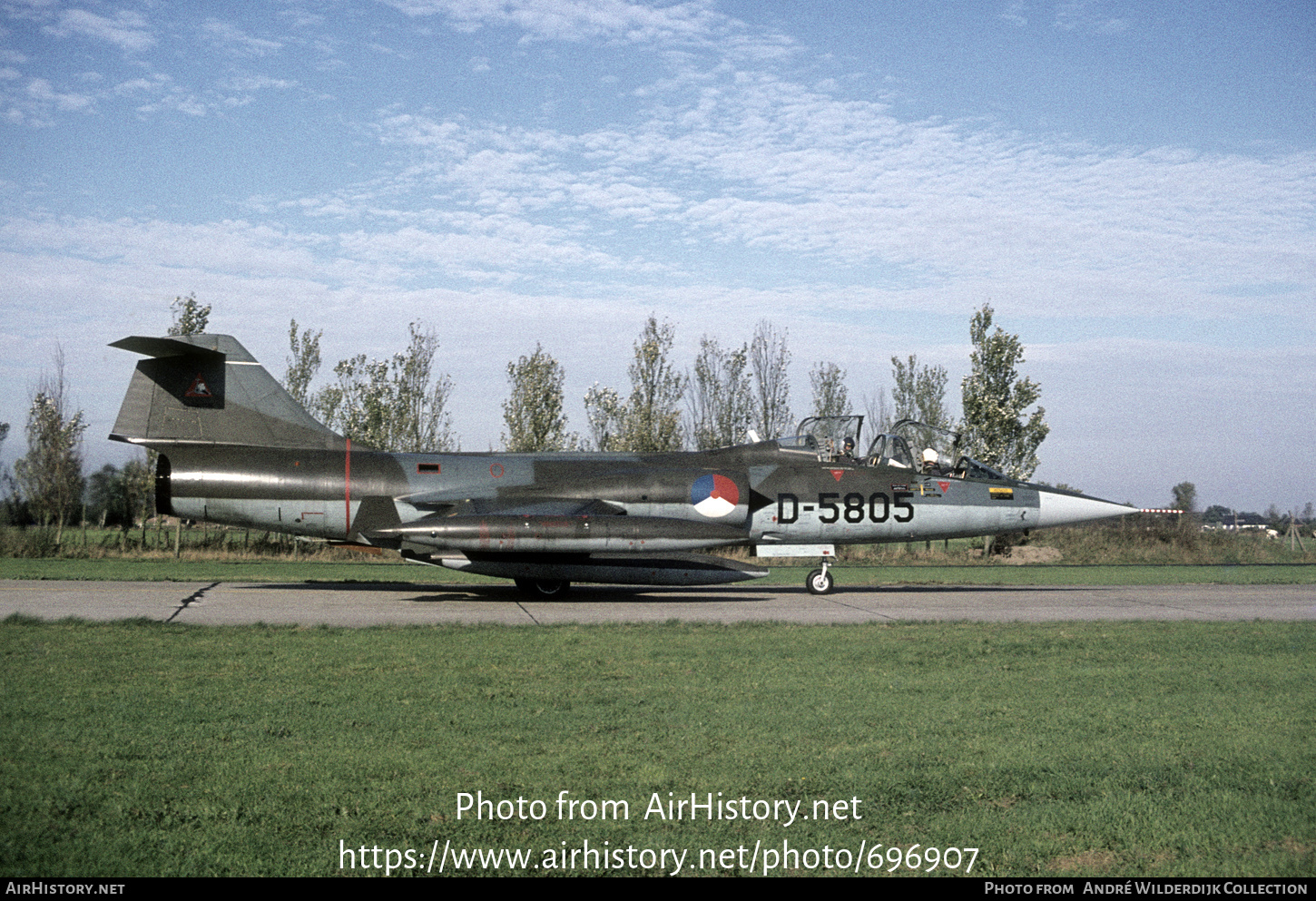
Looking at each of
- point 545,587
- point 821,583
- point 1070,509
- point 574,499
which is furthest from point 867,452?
point 545,587

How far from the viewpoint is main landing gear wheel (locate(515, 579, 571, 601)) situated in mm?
18250

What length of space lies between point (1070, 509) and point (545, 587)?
10.4 meters

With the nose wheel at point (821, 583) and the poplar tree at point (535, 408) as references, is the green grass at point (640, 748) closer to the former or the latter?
the nose wheel at point (821, 583)

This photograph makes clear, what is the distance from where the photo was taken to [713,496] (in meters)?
18.3

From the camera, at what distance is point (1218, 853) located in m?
4.55

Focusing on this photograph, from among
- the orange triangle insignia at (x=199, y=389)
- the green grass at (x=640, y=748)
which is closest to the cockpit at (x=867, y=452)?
the green grass at (x=640, y=748)

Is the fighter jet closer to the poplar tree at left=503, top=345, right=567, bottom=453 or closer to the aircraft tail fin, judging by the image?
the aircraft tail fin

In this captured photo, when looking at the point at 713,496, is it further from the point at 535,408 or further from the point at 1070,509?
the point at 535,408

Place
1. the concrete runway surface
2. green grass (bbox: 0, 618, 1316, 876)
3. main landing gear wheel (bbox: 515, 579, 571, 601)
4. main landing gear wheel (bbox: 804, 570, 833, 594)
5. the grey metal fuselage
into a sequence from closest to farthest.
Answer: green grass (bbox: 0, 618, 1316, 876) → the concrete runway surface → the grey metal fuselage → main landing gear wheel (bbox: 515, 579, 571, 601) → main landing gear wheel (bbox: 804, 570, 833, 594)

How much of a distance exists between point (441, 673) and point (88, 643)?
4.24 metres

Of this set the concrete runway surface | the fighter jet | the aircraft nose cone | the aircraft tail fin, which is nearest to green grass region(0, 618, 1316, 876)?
the concrete runway surface

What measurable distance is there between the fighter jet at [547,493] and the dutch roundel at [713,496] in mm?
24

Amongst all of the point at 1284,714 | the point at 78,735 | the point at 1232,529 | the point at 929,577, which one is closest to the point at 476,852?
the point at 78,735

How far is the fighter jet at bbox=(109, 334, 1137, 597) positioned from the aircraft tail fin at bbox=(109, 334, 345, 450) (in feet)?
0.08
